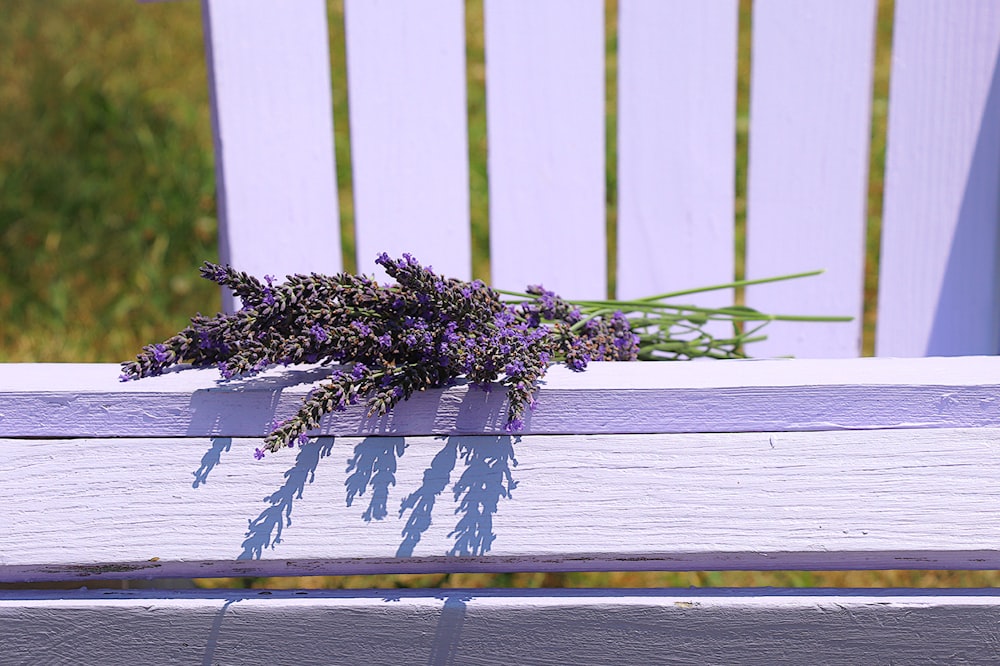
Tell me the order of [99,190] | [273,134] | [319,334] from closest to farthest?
[319,334] → [273,134] → [99,190]

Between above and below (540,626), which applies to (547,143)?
above

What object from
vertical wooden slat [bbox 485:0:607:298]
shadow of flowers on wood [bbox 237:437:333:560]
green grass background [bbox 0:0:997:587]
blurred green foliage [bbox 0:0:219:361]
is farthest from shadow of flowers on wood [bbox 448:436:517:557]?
blurred green foliage [bbox 0:0:219:361]

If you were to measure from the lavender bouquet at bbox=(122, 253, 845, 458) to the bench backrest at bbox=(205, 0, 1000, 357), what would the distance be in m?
0.79

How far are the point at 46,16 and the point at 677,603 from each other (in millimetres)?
4731

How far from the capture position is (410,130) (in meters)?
1.68

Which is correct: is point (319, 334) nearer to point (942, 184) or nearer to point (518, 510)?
point (518, 510)

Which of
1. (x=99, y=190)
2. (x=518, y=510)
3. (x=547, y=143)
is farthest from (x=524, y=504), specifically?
(x=99, y=190)

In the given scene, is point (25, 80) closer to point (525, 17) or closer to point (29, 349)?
point (29, 349)

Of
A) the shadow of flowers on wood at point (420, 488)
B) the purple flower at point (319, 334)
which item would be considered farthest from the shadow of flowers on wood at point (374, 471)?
the purple flower at point (319, 334)

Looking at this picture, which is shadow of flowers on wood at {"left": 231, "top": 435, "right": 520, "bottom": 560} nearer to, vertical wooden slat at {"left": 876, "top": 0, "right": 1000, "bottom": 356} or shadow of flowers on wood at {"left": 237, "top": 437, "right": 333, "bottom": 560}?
shadow of flowers on wood at {"left": 237, "top": 437, "right": 333, "bottom": 560}

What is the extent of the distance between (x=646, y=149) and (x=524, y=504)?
1.05 metres

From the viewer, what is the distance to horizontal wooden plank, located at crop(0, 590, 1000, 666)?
86 centimetres

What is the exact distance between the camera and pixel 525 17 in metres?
1.65

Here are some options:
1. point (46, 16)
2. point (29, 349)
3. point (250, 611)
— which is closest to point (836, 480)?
point (250, 611)
